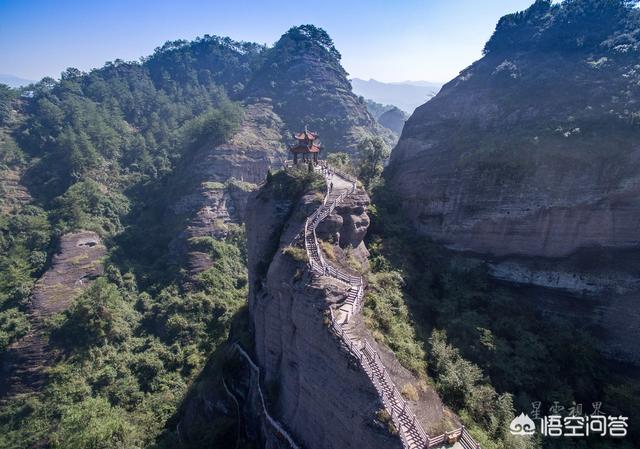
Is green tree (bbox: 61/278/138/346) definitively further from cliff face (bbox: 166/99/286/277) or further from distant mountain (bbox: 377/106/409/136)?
distant mountain (bbox: 377/106/409/136)

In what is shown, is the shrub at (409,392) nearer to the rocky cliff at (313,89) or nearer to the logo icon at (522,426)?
the logo icon at (522,426)

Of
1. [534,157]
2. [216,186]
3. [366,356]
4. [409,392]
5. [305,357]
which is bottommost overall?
[409,392]

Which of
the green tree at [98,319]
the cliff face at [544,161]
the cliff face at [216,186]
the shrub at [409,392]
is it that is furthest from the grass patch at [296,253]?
the cliff face at [216,186]

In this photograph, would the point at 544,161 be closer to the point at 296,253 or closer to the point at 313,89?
the point at 296,253

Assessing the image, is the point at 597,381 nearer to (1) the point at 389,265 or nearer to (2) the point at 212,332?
(1) the point at 389,265

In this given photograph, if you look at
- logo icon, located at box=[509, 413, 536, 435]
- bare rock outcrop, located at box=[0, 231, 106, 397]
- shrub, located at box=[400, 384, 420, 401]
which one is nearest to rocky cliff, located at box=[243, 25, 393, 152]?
bare rock outcrop, located at box=[0, 231, 106, 397]

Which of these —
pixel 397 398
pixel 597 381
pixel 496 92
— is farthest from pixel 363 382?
pixel 496 92

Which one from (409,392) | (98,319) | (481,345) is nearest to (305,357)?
(409,392)
